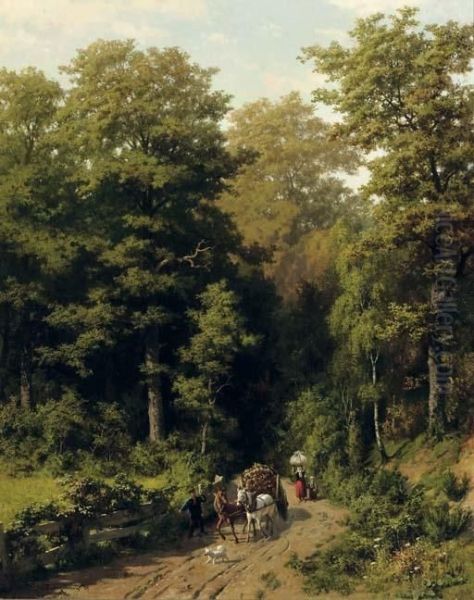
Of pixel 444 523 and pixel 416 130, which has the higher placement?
pixel 416 130

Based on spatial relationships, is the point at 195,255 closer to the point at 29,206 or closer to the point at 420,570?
the point at 29,206

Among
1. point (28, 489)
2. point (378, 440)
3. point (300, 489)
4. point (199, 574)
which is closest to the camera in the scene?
point (199, 574)

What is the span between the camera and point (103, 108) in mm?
31594

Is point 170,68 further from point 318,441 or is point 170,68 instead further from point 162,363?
point 318,441

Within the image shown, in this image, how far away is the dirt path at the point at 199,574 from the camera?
67.7 ft

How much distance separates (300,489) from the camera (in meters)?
28.4

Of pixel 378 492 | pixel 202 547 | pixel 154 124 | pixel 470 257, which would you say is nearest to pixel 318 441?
pixel 378 492

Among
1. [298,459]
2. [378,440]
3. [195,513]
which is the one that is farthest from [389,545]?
[378,440]

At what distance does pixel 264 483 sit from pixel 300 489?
3.40m

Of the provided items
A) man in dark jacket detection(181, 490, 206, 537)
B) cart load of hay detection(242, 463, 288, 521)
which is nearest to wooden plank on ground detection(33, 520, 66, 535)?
man in dark jacket detection(181, 490, 206, 537)

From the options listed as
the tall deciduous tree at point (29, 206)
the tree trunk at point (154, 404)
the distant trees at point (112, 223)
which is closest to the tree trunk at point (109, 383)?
the distant trees at point (112, 223)

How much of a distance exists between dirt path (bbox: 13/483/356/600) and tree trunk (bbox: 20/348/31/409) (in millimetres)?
12668

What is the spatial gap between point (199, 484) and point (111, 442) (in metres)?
6.26

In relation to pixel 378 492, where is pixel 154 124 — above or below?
above
